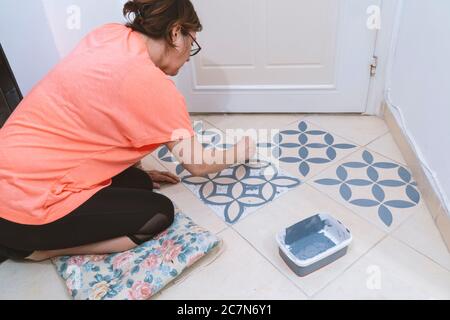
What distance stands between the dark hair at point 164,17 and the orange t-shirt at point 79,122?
48 millimetres

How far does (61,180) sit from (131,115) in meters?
0.25

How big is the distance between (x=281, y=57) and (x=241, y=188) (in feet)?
2.08

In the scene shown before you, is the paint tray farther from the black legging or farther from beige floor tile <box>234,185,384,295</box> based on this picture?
the black legging

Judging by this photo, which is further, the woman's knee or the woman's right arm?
the woman's knee

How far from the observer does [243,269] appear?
99 centimetres

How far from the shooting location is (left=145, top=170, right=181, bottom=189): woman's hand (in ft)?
4.32

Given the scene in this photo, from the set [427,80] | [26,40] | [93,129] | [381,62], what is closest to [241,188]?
[93,129]

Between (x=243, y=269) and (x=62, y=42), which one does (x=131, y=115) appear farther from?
(x=62, y=42)

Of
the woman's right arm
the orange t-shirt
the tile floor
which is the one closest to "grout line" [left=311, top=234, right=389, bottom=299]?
the tile floor

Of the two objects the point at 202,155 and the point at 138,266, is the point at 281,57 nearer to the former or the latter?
the point at 202,155

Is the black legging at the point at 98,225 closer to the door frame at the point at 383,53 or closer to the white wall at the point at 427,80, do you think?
the white wall at the point at 427,80

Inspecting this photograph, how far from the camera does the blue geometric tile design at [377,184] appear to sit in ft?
3.77

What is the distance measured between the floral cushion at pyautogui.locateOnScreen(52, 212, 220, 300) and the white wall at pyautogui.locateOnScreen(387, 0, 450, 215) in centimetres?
71

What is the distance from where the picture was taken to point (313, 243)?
103cm
